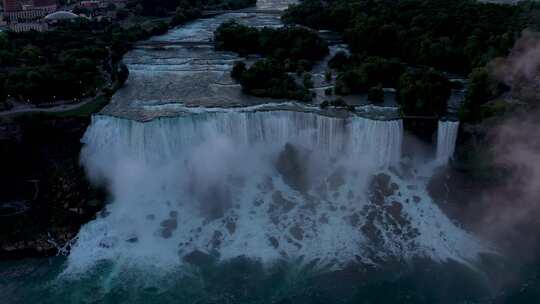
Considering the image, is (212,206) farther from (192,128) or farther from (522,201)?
(522,201)

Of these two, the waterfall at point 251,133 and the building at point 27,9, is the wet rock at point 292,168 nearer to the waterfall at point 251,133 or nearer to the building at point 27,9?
the waterfall at point 251,133

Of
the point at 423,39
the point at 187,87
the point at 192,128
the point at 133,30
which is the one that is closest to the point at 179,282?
the point at 192,128

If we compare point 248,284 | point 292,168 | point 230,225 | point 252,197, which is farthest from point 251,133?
point 248,284

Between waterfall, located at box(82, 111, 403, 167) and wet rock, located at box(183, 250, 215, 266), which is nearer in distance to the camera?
wet rock, located at box(183, 250, 215, 266)

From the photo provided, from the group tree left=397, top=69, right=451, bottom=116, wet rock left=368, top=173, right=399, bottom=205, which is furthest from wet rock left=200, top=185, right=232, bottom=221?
tree left=397, top=69, right=451, bottom=116

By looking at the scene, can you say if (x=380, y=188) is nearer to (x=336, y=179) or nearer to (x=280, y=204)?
(x=336, y=179)

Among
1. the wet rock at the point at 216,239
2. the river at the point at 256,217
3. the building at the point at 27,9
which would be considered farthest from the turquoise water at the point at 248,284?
the building at the point at 27,9

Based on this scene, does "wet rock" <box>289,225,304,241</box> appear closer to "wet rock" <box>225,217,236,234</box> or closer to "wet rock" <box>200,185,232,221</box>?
"wet rock" <box>225,217,236,234</box>
